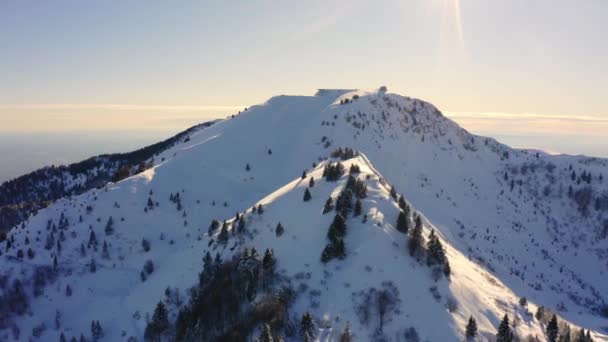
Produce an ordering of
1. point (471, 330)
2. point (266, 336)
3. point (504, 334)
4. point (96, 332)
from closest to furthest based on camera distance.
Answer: point (266, 336), point (504, 334), point (471, 330), point (96, 332)

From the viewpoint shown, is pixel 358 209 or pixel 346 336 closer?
pixel 346 336

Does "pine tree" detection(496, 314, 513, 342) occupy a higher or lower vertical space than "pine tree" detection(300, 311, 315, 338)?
lower

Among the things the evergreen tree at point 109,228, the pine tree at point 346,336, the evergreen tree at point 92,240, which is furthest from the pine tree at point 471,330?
the evergreen tree at point 109,228

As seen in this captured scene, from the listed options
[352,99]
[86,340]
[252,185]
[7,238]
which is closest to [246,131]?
[252,185]

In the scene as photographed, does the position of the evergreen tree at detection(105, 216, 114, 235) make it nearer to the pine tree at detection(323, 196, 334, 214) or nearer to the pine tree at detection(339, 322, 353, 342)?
the pine tree at detection(323, 196, 334, 214)

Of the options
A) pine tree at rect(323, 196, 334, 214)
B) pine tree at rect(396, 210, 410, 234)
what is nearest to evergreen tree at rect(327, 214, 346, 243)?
pine tree at rect(323, 196, 334, 214)

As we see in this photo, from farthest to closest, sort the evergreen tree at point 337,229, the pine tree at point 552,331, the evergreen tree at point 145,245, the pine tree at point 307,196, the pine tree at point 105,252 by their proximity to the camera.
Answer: the evergreen tree at point 145,245
the pine tree at point 105,252
the pine tree at point 307,196
the evergreen tree at point 337,229
the pine tree at point 552,331

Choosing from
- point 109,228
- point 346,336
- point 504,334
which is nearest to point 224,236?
Answer: point 346,336

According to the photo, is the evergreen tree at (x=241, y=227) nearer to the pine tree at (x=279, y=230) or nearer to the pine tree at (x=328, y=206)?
the pine tree at (x=279, y=230)

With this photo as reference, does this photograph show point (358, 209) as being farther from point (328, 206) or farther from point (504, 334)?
point (504, 334)
